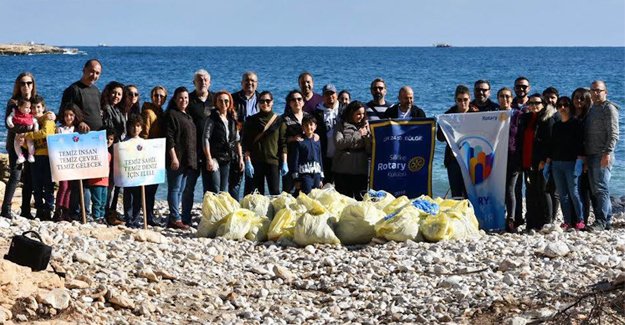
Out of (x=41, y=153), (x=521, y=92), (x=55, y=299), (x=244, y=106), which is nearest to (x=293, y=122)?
(x=244, y=106)

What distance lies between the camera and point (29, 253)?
9.06 m

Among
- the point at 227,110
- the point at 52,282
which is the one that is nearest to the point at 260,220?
the point at 227,110

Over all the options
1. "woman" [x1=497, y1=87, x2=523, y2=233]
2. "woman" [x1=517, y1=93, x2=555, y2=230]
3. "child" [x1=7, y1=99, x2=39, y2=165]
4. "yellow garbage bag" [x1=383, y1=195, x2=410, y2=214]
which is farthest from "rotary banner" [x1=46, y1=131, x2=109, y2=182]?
"woman" [x1=517, y1=93, x2=555, y2=230]

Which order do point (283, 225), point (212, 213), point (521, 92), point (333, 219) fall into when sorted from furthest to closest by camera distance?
point (521, 92) → point (212, 213) → point (283, 225) → point (333, 219)

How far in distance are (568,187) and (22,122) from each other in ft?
22.0

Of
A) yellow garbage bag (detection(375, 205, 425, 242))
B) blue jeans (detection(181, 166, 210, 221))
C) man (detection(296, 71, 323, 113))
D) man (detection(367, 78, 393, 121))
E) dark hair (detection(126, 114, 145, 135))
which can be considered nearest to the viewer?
yellow garbage bag (detection(375, 205, 425, 242))

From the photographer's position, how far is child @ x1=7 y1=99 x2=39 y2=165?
12.6m

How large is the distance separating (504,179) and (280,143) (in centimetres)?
287

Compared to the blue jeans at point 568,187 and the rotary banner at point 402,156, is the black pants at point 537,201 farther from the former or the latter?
the rotary banner at point 402,156

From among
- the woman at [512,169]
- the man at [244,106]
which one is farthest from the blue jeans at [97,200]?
the woman at [512,169]

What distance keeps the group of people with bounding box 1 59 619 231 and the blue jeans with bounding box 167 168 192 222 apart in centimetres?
2

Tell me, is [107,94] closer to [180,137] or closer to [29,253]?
[180,137]

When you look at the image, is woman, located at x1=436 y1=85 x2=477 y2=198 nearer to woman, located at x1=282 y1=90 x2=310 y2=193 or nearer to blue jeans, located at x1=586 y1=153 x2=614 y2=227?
blue jeans, located at x1=586 y1=153 x2=614 y2=227

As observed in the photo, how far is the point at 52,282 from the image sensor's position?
892cm
